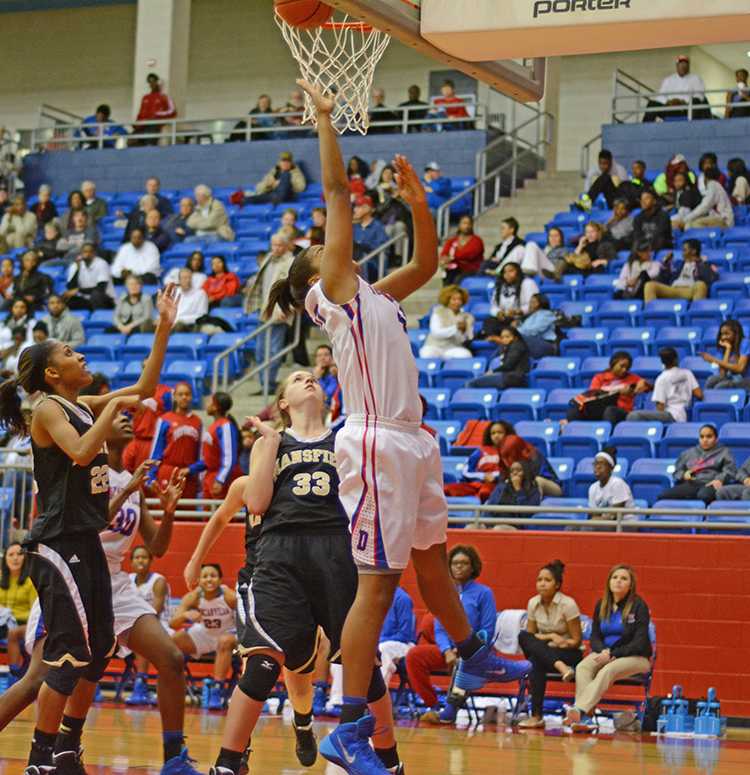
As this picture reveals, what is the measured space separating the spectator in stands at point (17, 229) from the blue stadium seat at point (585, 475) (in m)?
10.9

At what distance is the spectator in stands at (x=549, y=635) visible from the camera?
37.9ft

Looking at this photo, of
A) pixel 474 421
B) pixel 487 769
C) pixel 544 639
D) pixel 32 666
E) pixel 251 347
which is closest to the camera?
pixel 32 666

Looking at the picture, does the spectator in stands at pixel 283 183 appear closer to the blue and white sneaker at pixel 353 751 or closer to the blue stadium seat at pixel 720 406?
the blue stadium seat at pixel 720 406

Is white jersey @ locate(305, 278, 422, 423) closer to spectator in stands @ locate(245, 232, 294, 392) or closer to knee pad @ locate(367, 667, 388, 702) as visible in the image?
knee pad @ locate(367, 667, 388, 702)

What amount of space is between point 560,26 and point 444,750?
4527 millimetres

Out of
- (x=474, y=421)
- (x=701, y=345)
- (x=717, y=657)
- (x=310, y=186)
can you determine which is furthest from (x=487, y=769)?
(x=310, y=186)

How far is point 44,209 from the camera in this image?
22.0m

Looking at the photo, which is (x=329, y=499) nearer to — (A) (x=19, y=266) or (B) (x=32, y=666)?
(B) (x=32, y=666)

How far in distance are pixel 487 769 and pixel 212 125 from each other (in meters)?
20.4

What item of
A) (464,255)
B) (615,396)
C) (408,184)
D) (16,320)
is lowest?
(615,396)

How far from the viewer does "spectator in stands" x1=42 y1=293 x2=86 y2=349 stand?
1833cm

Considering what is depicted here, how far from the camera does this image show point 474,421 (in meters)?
14.6

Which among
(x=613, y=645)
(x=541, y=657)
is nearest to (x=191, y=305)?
(x=541, y=657)

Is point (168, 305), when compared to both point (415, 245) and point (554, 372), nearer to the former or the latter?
point (415, 245)
